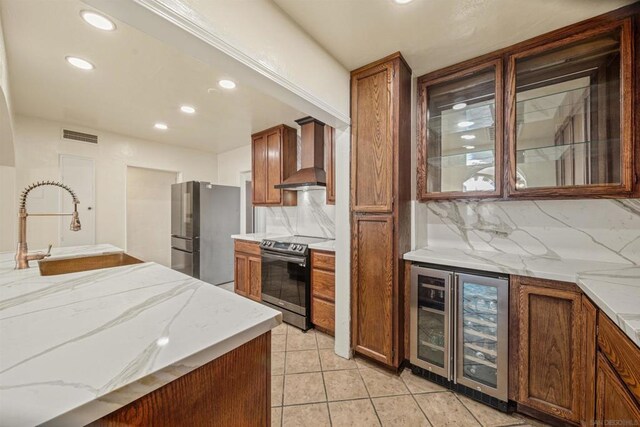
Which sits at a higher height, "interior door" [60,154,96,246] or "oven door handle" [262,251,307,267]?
"interior door" [60,154,96,246]

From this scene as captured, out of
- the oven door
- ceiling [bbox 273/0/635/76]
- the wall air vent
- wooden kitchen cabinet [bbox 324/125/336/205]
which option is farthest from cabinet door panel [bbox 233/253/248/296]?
ceiling [bbox 273/0/635/76]

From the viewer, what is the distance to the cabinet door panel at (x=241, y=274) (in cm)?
350

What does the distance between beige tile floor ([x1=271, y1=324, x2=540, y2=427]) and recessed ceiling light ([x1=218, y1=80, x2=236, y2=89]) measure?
250 cm

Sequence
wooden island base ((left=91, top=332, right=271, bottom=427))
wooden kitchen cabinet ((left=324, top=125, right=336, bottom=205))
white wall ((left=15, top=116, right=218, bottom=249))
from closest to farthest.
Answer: wooden island base ((left=91, top=332, right=271, bottom=427)) < wooden kitchen cabinet ((left=324, top=125, right=336, bottom=205)) < white wall ((left=15, top=116, right=218, bottom=249))

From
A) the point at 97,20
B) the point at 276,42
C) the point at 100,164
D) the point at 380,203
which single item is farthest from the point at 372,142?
the point at 100,164

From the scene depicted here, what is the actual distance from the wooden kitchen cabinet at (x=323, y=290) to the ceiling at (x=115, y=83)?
1730mm

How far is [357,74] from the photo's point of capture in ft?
6.85

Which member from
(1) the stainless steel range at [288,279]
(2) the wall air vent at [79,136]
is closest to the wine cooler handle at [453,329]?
(1) the stainless steel range at [288,279]

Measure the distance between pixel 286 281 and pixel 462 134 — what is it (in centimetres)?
223

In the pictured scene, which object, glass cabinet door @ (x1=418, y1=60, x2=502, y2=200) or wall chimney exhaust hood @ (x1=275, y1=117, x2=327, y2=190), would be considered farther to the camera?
wall chimney exhaust hood @ (x1=275, y1=117, x2=327, y2=190)

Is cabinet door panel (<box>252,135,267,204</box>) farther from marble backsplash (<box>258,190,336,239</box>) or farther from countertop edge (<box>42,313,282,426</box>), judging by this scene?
countertop edge (<box>42,313,282,426</box>)

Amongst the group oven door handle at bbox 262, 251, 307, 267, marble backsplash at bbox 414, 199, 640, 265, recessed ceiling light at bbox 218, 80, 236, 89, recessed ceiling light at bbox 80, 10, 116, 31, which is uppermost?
recessed ceiling light at bbox 218, 80, 236, 89

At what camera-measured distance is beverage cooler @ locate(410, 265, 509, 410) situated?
63.1 inches

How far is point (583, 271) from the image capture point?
4.78 ft
